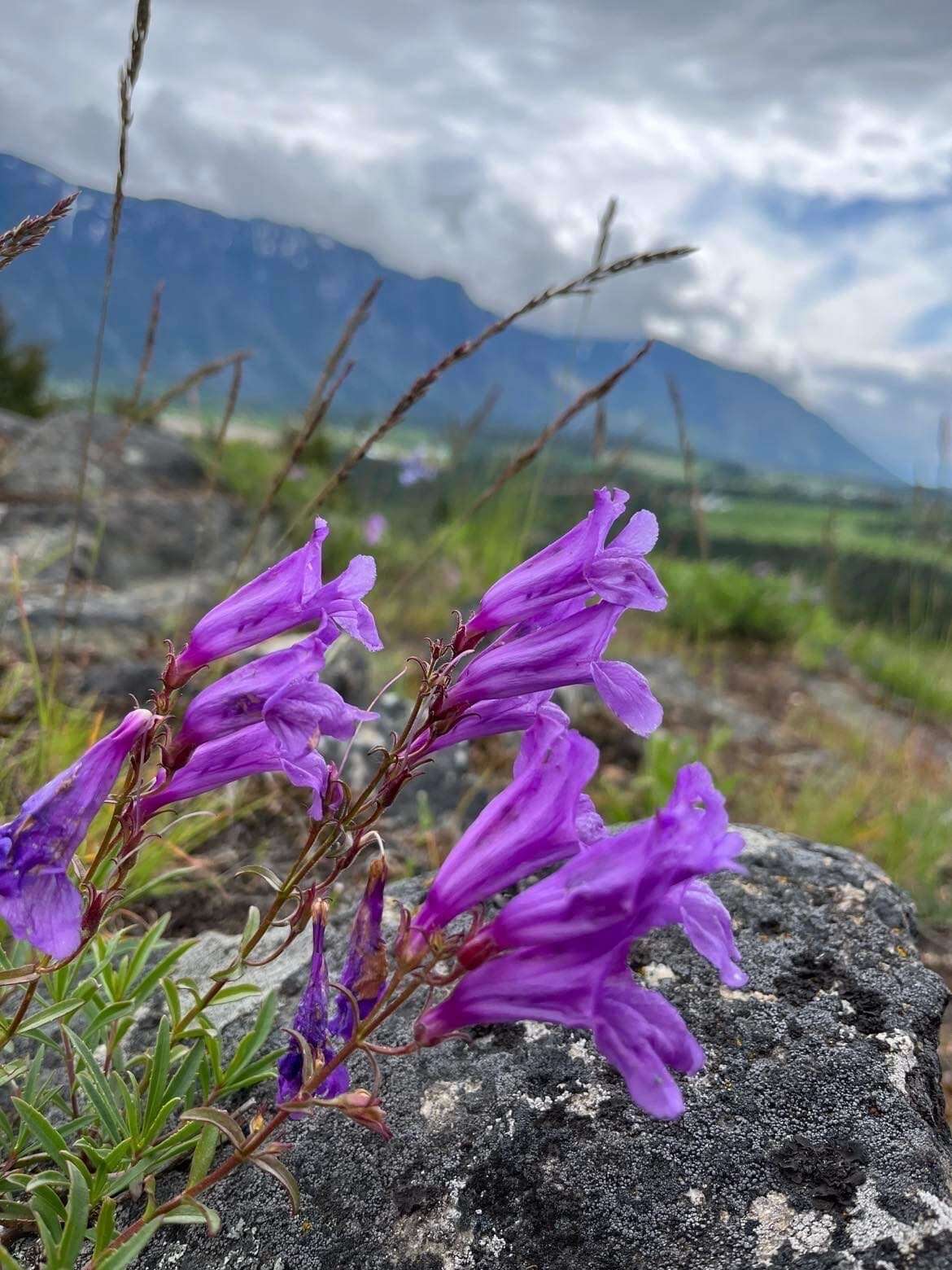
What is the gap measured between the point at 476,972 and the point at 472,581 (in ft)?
26.0

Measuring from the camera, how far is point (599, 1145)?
1733 mm

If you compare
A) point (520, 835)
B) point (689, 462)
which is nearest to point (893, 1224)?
point (520, 835)

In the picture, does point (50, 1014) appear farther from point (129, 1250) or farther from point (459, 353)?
point (459, 353)

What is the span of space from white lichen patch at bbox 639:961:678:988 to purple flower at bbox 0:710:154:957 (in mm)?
1355

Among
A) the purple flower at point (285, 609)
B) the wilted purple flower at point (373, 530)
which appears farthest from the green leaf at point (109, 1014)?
the wilted purple flower at point (373, 530)

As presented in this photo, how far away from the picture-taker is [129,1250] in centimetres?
139

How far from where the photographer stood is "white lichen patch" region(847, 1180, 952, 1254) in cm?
148

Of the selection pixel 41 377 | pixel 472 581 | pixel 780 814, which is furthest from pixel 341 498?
pixel 41 377

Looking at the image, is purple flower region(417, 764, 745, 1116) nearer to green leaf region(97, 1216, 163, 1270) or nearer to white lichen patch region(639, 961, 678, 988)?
green leaf region(97, 1216, 163, 1270)

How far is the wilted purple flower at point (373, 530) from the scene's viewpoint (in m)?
10.3

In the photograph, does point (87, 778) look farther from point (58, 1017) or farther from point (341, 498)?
point (341, 498)

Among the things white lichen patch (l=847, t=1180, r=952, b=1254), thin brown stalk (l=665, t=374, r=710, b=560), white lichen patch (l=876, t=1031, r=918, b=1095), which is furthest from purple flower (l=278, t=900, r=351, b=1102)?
thin brown stalk (l=665, t=374, r=710, b=560)

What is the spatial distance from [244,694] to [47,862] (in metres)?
0.38

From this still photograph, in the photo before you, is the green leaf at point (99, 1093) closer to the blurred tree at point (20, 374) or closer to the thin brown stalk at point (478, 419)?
the thin brown stalk at point (478, 419)
